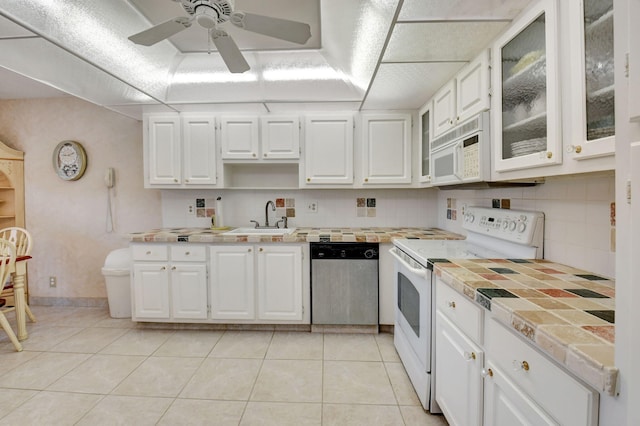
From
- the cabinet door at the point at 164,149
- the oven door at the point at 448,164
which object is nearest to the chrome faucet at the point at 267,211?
the cabinet door at the point at 164,149

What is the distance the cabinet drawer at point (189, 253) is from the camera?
2.61m

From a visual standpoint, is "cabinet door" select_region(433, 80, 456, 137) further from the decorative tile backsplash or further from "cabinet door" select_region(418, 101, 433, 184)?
the decorative tile backsplash

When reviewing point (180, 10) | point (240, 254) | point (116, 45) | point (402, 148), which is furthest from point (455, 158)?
point (116, 45)

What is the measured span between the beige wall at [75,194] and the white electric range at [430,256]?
2.73 m

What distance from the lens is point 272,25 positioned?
1494mm

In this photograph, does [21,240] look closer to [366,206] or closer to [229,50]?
[229,50]

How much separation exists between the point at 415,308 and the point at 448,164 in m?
0.97

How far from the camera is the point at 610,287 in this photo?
1122mm

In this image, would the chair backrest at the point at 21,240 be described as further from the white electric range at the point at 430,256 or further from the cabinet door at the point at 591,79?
the cabinet door at the point at 591,79

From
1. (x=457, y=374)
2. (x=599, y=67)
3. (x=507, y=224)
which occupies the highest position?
(x=599, y=67)

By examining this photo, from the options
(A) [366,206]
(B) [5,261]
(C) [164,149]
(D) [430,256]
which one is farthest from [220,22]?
(B) [5,261]

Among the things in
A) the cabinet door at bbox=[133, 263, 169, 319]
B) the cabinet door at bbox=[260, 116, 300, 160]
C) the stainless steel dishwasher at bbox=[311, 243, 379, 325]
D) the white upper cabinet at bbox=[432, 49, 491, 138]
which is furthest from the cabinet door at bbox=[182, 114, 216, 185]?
the white upper cabinet at bbox=[432, 49, 491, 138]

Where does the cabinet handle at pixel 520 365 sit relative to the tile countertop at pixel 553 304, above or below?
below

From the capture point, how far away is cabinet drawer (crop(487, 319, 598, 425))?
26.7 inches
